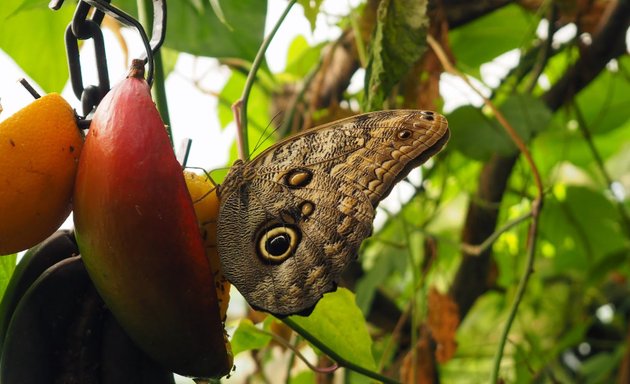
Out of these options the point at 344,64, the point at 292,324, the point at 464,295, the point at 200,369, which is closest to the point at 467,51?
the point at 344,64

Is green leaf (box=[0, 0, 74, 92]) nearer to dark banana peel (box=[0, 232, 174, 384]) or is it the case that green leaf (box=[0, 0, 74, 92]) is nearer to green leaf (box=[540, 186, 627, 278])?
dark banana peel (box=[0, 232, 174, 384])

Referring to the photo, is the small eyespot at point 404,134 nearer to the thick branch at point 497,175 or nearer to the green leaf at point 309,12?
the green leaf at point 309,12

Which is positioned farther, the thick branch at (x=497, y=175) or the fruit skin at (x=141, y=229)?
the thick branch at (x=497, y=175)

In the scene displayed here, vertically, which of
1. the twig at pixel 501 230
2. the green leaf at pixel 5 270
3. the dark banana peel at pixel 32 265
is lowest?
the twig at pixel 501 230

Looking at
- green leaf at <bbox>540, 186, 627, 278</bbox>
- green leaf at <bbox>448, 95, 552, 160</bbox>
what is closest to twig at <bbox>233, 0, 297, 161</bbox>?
green leaf at <bbox>448, 95, 552, 160</bbox>

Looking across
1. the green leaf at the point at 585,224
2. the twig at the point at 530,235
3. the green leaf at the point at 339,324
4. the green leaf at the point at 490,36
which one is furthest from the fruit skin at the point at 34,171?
the green leaf at the point at 585,224

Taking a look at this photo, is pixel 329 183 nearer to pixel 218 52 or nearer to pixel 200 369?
pixel 200 369

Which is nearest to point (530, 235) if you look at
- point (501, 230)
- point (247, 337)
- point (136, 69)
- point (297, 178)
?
point (501, 230)
